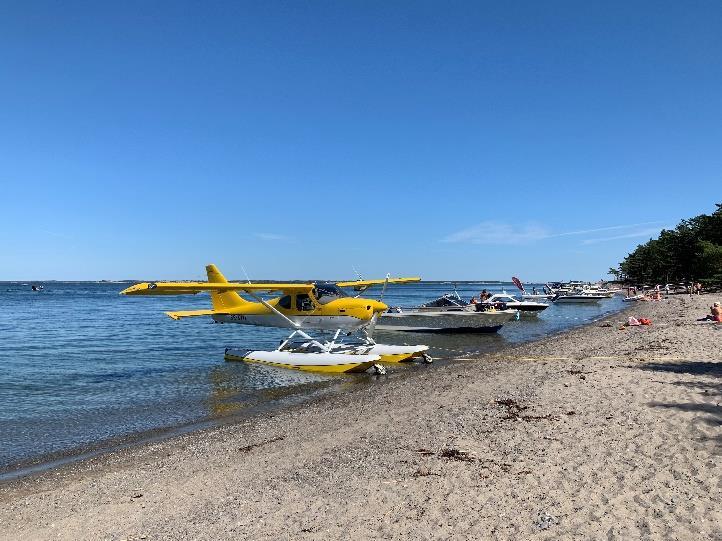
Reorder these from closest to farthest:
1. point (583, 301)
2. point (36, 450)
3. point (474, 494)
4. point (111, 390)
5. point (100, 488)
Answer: point (474, 494), point (100, 488), point (36, 450), point (111, 390), point (583, 301)

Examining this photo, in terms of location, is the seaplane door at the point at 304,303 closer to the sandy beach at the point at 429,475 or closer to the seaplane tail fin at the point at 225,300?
the seaplane tail fin at the point at 225,300

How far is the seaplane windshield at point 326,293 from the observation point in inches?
676

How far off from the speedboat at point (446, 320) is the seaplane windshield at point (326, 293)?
1026 centimetres

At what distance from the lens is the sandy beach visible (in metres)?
4.83

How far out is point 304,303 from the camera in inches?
691

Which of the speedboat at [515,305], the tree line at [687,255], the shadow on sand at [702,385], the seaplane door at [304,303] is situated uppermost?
the tree line at [687,255]

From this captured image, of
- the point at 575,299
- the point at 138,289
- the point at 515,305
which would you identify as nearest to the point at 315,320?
the point at 138,289

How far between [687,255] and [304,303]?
80.7 m

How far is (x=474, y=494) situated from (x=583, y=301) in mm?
58216

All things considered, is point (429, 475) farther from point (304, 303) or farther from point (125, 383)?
point (125, 383)

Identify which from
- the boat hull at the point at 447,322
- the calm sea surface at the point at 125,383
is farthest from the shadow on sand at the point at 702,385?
the boat hull at the point at 447,322

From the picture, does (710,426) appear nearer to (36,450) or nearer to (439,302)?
(36,450)

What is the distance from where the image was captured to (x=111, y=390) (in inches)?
552

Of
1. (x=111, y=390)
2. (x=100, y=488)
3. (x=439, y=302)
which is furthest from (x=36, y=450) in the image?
(x=439, y=302)
